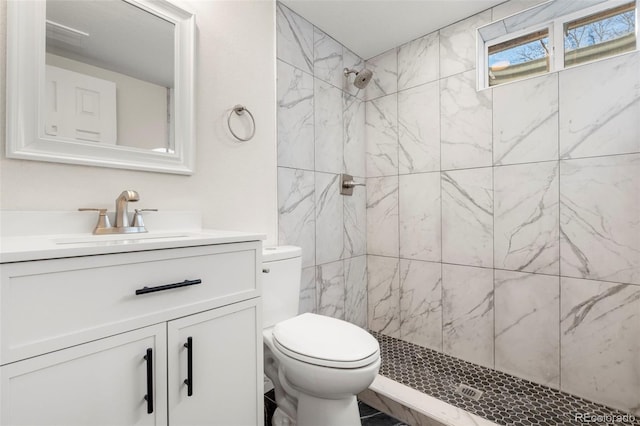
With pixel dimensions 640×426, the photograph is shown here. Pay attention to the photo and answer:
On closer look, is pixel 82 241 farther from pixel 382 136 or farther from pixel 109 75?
pixel 382 136

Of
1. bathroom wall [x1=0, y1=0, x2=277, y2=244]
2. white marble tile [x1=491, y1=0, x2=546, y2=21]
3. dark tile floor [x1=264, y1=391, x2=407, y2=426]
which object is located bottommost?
dark tile floor [x1=264, y1=391, x2=407, y2=426]

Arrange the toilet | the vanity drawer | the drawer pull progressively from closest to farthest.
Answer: the vanity drawer < the drawer pull < the toilet

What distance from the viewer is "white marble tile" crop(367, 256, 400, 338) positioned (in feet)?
7.59

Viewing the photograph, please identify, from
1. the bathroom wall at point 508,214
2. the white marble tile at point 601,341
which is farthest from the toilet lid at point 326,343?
the white marble tile at point 601,341

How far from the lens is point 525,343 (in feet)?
5.76

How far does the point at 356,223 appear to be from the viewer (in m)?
2.39

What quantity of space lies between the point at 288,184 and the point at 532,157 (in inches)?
54.6

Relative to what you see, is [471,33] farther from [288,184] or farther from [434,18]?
[288,184]

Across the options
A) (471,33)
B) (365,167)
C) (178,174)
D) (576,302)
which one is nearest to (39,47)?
(178,174)

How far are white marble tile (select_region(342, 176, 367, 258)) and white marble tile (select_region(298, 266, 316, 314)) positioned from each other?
1.17ft

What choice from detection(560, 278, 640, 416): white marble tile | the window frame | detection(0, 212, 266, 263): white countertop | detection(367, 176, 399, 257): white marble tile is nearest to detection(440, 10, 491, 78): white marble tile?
the window frame

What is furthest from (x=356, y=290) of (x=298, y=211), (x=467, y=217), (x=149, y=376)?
(x=149, y=376)

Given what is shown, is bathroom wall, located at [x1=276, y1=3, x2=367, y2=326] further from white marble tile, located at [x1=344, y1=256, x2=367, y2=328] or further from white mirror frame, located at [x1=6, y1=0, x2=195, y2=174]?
white mirror frame, located at [x1=6, y1=0, x2=195, y2=174]

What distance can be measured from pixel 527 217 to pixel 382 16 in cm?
149
